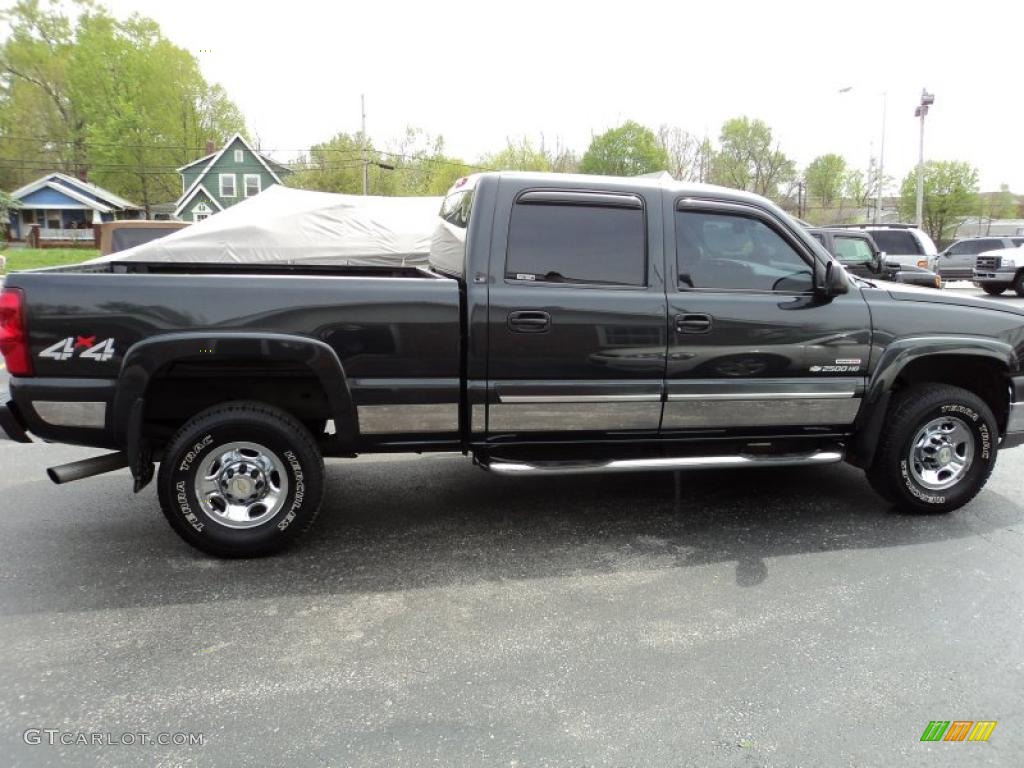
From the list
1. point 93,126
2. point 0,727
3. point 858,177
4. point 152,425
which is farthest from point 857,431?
point 858,177

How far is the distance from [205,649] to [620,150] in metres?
56.9

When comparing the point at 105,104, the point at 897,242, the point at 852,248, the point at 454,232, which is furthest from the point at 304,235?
the point at 105,104

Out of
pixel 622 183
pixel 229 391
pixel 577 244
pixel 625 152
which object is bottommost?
pixel 229 391

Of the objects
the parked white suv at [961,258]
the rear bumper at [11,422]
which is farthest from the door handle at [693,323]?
the parked white suv at [961,258]

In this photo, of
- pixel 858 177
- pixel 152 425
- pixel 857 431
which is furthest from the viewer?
pixel 858 177

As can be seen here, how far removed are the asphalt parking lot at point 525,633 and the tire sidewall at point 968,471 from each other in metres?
0.16

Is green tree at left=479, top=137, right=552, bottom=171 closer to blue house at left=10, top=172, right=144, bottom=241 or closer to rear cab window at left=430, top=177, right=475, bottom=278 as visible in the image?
blue house at left=10, top=172, right=144, bottom=241

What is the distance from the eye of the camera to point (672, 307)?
13.2ft

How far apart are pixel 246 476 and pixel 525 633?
5.58 ft

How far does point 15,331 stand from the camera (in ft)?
11.3

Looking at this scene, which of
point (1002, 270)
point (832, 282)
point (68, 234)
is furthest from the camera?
point (68, 234)

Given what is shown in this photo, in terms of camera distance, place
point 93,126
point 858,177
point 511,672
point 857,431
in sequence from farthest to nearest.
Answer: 1. point 858,177
2. point 93,126
3. point 857,431
4. point 511,672

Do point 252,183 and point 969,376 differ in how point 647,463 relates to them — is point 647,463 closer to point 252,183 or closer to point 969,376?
point 969,376

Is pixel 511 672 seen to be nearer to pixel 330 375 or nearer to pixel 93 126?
pixel 330 375
